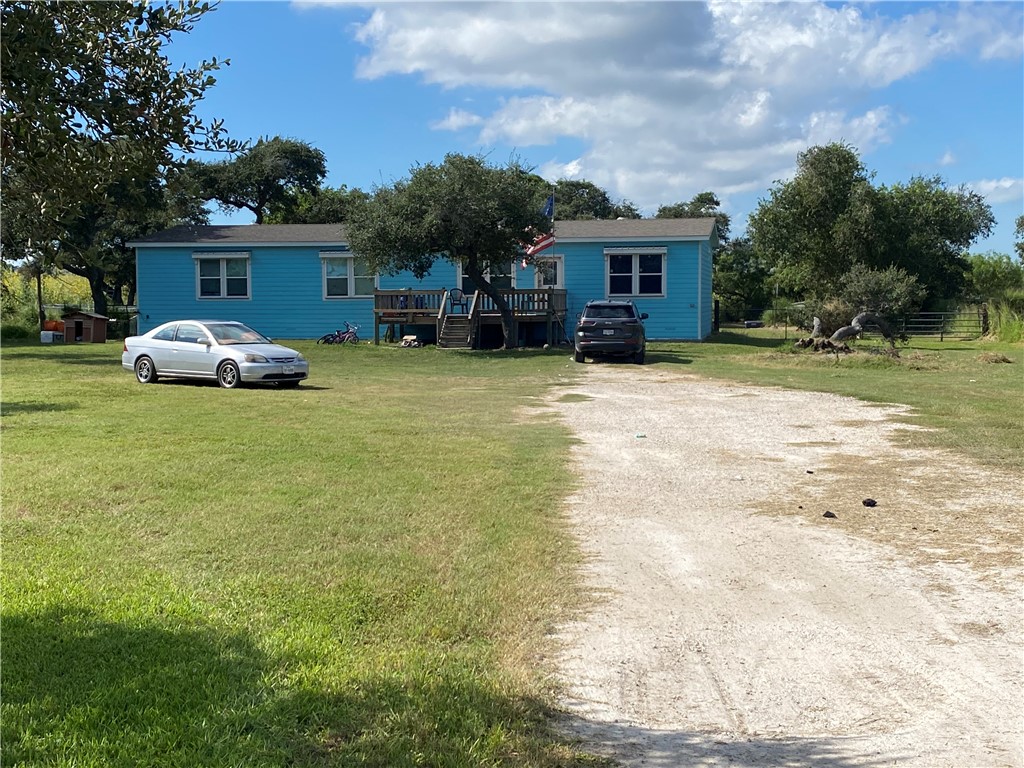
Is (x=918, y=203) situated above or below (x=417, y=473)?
above

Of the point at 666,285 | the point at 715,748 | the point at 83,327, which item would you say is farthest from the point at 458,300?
the point at 715,748

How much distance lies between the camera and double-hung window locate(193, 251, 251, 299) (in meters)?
34.5

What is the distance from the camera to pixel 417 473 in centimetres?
882

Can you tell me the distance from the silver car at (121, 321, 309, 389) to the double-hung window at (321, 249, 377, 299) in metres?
15.6

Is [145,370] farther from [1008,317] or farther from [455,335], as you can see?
[1008,317]

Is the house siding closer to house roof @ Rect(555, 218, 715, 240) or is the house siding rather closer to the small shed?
house roof @ Rect(555, 218, 715, 240)

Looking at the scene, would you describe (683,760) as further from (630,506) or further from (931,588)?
(630,506)

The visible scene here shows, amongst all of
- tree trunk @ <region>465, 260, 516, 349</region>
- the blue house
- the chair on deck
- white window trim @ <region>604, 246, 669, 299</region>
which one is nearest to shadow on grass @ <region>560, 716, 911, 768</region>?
tree trunk @ <region>465, 260, 516, 349</region>

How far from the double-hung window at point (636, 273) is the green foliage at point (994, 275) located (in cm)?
2187

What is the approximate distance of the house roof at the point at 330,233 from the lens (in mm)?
32500

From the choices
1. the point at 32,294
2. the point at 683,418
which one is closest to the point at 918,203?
the point at 683,418

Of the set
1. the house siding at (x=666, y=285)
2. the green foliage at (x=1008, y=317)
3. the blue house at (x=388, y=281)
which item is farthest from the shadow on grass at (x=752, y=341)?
the green foliage at (x=1008, y=317)

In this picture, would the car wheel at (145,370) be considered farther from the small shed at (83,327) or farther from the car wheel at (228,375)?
the small shed at (83,327)

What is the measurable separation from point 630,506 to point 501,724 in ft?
13.6
